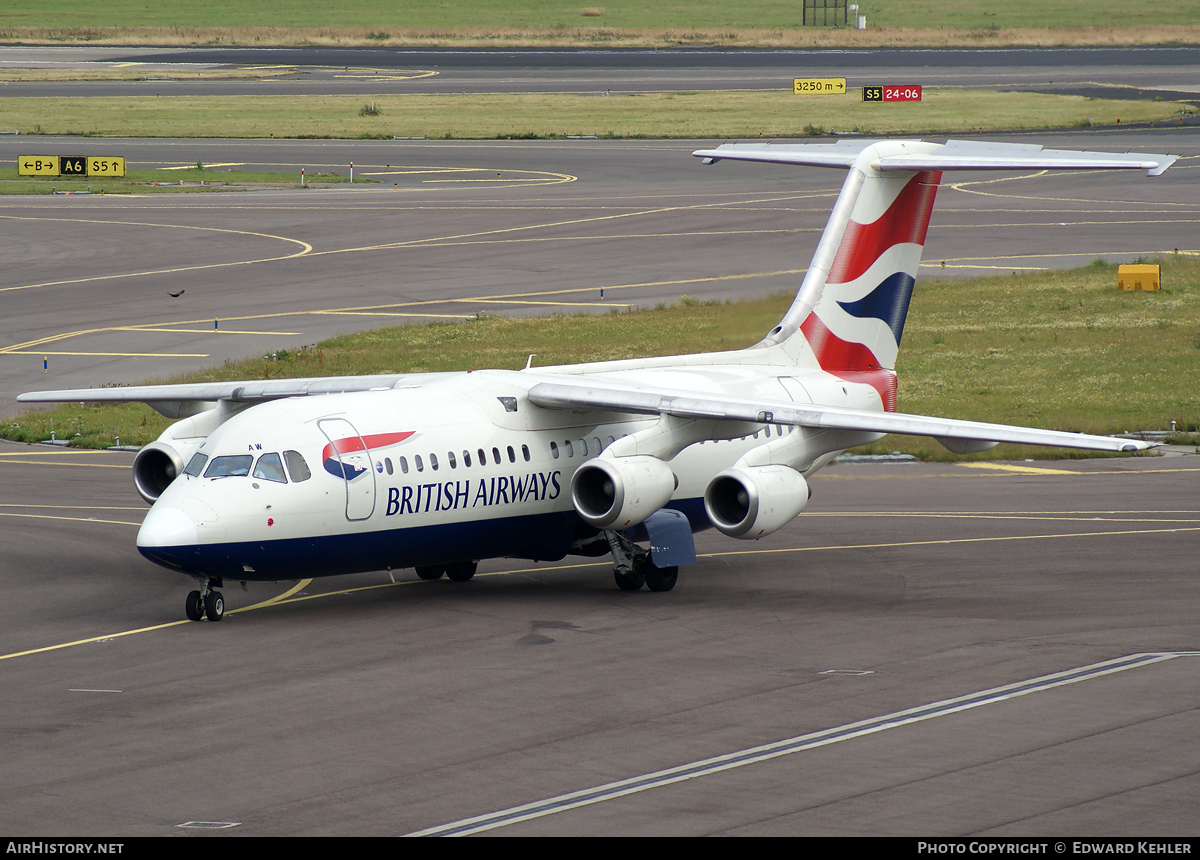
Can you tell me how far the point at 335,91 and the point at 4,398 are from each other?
79.1 metres

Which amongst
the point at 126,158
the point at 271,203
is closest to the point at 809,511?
the point at 271,203

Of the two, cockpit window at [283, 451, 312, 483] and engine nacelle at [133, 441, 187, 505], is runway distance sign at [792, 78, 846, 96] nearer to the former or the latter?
engine nacelle at [133, 441, 187, 505]

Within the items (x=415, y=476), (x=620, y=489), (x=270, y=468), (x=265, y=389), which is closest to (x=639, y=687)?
(x=620, y=489)

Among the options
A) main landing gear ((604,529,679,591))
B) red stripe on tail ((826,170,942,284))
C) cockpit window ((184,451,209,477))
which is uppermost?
red stripe on tail ((826,170,942,284))

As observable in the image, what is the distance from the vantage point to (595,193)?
76.5 meters

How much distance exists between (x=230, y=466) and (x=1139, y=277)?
4017cm

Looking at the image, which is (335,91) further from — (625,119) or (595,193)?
(595,193)

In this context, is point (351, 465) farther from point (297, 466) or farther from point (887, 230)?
point (887, 230)

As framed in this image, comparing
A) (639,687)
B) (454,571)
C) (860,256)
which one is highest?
(860,256)

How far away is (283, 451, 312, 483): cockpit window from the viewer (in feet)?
73.9

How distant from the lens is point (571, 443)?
25.7 m

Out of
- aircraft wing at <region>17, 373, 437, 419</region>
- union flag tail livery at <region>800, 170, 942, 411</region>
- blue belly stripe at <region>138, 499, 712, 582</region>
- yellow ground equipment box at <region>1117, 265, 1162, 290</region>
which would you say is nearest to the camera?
blue belly stripe at <region>138, 499, 712, 582</region>

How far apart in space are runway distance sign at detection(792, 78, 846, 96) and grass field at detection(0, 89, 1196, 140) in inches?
38.2

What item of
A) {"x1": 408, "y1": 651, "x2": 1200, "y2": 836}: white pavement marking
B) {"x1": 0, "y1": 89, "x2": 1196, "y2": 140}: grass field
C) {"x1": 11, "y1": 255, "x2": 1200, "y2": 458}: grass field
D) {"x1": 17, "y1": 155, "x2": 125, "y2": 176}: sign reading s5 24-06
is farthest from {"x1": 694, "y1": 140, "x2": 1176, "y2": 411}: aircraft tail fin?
{"x1": 0, "y1": 89, "x2": 1196, "y2": 140}: grass field
